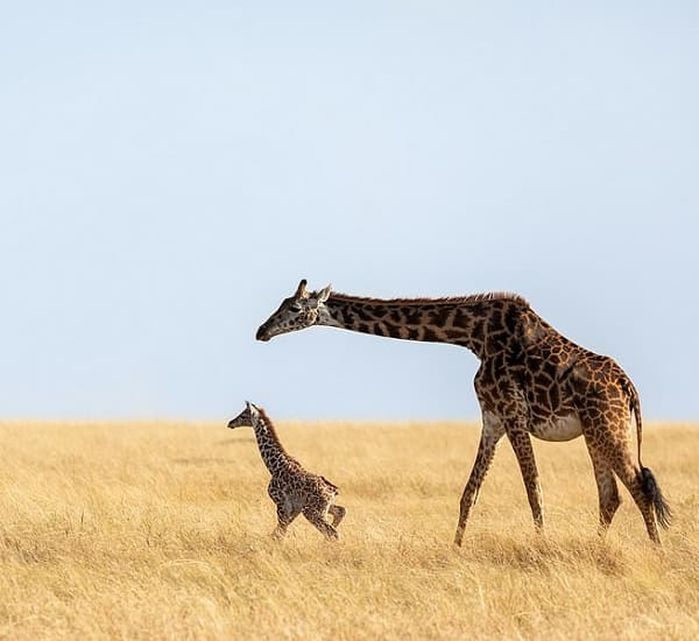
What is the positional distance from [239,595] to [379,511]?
6993mm

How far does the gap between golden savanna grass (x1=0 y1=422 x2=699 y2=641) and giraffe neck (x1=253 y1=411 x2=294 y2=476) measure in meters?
0.75

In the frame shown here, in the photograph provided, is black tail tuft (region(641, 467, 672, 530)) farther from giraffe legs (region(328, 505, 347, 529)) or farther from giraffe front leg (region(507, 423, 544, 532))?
giraffe legs (region(328, 505, 347, 529))

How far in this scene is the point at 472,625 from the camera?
948 cm

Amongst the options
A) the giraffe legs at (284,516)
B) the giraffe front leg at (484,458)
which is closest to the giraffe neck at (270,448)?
the giraffe legs at (284,516)

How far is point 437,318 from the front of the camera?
13820 millimetres

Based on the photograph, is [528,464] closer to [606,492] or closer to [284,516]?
[606,492]

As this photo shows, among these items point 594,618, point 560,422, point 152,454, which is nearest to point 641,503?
point 560,422

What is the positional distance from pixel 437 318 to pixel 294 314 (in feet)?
4.98

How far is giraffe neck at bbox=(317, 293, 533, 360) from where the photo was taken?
13.5 metres

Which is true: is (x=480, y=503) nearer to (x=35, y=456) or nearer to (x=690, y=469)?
(x=690, y=469)

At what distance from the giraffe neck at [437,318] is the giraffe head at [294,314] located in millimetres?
181

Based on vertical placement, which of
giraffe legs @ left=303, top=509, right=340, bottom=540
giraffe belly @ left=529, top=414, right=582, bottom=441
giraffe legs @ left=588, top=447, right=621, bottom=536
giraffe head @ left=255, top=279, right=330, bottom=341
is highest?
giraffe head @ left=255, top=279, right=330, bottom=341

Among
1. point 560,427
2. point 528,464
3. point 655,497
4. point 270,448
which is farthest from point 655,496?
point 270,448

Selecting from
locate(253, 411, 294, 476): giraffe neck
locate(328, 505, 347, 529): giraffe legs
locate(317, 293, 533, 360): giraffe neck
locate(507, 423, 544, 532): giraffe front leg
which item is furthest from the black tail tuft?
locate(253, 411, 294, 476): giraffe neck
